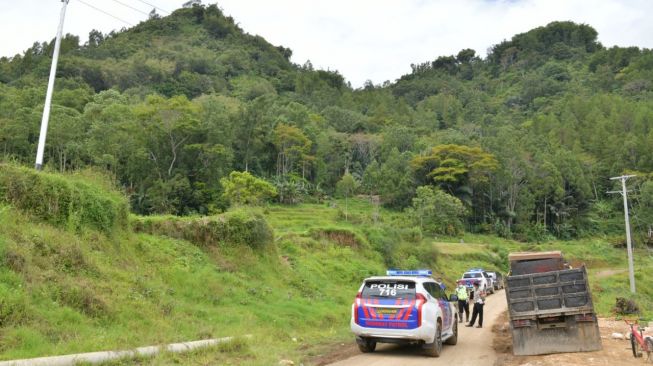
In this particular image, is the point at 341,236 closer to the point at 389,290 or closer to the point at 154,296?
the point at 154,296

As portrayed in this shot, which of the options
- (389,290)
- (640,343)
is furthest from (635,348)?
(389,290)

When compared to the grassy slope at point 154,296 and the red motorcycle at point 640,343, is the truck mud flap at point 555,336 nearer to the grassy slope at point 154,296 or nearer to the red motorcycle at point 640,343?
the red motorcycle at point 640,343

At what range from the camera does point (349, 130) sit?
369 feet

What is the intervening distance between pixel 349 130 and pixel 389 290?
102 metres

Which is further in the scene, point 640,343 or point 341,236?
point 341,236

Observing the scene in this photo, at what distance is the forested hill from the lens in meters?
54.1

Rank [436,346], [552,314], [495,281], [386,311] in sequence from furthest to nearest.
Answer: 1. [495,281]
2. [552,314]
3. [436,346]
4. [386,311]

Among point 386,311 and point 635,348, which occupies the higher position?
point 386,311

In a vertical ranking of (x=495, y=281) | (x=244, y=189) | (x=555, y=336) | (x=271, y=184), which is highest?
(x=271, y=184)

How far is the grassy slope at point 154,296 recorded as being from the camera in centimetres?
938

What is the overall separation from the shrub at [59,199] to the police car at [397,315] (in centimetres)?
747

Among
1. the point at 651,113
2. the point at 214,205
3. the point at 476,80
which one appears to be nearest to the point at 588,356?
the point at 214,205

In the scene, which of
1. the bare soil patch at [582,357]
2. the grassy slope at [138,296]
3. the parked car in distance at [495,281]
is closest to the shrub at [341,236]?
the grassy slope at [138,296]

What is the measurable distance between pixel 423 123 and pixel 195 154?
80115 millimetres
